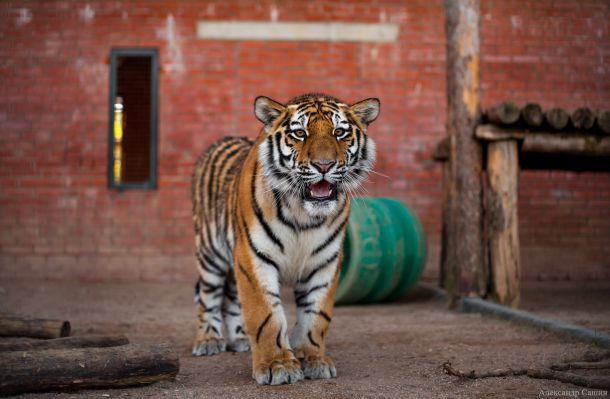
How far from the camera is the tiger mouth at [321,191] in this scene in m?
3.53

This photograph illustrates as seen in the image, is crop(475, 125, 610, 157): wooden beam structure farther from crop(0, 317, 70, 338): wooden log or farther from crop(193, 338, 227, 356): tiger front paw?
crop(0, 317, 70, 338): wooden log

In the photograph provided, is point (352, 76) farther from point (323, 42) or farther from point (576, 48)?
point (576, 48)

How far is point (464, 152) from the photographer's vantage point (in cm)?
629

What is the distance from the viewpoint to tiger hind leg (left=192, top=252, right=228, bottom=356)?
4652 millimetres

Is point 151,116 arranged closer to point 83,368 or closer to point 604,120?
point 604,120

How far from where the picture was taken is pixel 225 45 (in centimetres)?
885

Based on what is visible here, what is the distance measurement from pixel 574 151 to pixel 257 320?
146 inches

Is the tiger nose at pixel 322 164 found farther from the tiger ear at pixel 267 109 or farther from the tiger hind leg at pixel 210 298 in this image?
the tiger hind leg at pixel 210 298

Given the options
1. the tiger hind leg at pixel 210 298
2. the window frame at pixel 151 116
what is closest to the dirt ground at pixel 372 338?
the tiger hind leg at pixel 210 298

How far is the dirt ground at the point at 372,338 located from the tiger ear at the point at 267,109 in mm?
1323

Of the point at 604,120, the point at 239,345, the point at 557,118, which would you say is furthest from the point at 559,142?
the point at 239,345

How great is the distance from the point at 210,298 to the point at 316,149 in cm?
164

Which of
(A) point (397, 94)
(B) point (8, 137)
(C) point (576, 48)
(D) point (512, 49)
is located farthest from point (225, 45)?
(C) point (576, 48)

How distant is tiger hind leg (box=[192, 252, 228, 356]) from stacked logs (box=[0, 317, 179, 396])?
1.11 meters
